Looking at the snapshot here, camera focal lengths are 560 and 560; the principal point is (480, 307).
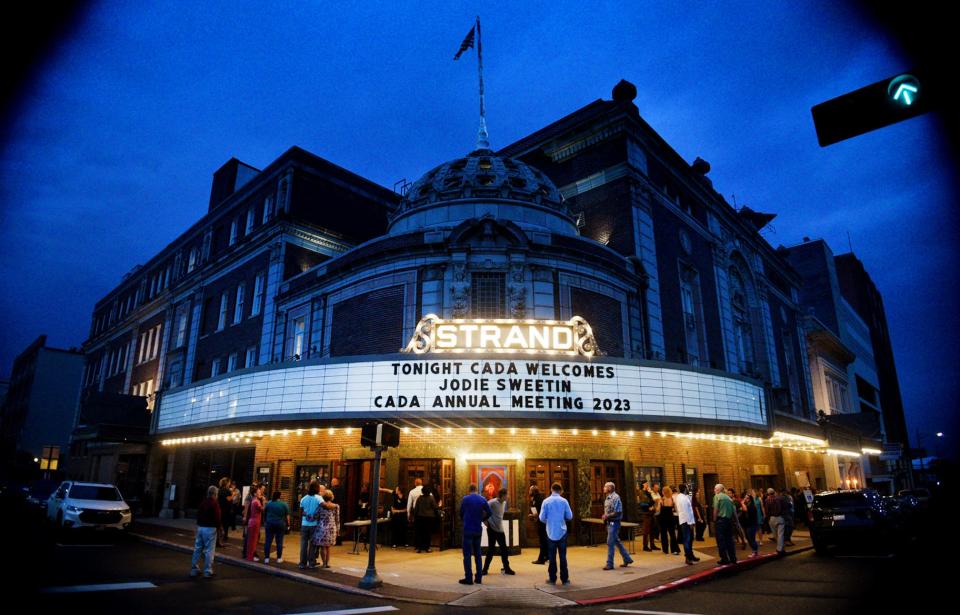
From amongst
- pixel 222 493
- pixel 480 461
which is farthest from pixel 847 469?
pixel 222 493

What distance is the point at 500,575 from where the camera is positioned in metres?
12.4

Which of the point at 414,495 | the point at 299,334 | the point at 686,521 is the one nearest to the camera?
the point at 686,521

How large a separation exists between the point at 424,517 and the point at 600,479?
6255 mm

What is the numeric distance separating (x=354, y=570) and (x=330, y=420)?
14.6ft

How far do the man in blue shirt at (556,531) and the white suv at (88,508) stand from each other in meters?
14.6

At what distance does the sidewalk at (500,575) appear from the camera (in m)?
10.1

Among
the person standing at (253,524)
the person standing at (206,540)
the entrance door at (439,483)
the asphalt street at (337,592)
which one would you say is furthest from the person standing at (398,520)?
the person standing at (206,540)

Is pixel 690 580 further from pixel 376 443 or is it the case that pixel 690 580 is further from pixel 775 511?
pixel 376 443

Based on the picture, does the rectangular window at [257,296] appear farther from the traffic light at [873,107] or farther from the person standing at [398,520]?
the traffic light at [873,107]

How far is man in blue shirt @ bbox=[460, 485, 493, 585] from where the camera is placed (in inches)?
442

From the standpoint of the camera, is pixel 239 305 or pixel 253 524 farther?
pixel 239 305

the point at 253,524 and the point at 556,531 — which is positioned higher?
the point at 556,531

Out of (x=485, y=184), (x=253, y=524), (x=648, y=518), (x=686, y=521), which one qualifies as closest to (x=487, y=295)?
(x=485, y=184)

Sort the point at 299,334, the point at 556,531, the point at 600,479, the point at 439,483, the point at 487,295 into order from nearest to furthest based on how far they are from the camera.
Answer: the point at 556,531, the point at 439,483, the point at 600,479, the point at 487,295, the point at 299,334
